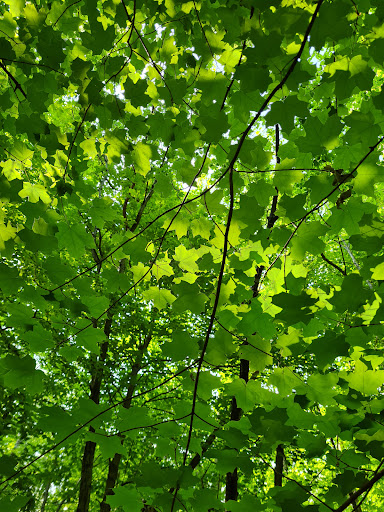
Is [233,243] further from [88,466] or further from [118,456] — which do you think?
[88,466]

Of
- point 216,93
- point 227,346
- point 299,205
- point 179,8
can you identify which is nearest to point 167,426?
point 227,346

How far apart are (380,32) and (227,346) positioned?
138cm

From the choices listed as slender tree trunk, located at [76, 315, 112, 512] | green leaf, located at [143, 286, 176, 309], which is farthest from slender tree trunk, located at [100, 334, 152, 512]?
green leaf, located at [143, 286, 176, 309]

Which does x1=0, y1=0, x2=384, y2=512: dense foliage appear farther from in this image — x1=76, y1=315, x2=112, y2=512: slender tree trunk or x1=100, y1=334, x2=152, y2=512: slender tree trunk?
x1=100, y1=334, x2=152, y2=512: slender tree trunk

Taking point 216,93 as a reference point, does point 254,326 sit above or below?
below

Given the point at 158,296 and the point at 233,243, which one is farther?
the point at 158,296

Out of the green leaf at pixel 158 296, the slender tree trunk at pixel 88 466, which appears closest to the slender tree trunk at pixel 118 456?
the slender tree trunk at pixel 88 466

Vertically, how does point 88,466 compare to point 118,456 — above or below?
below

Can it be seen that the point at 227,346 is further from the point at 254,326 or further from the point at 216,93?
the point at 216,93

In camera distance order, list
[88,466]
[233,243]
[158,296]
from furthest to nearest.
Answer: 1. [88,466]
2. [158,296]
3. [233,243]

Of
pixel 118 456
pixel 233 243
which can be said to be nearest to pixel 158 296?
pixel 233 243

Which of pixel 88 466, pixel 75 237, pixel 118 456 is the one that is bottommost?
pixel 88 466

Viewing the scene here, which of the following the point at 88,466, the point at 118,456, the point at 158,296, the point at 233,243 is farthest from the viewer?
the point at 118,456

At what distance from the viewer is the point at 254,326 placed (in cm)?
137
